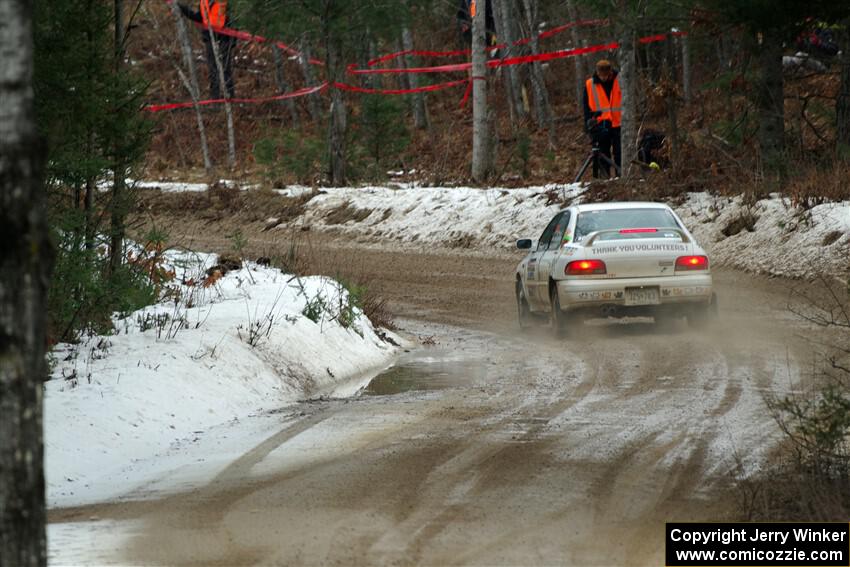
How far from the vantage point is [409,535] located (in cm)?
599

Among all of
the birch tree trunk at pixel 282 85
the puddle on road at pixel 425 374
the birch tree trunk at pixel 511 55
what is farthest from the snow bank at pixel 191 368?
the birch tree trunk at pixel 282 85

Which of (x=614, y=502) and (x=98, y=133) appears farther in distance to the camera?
(x=98, y=133)

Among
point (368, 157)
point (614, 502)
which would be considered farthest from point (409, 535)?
point (368, 157)

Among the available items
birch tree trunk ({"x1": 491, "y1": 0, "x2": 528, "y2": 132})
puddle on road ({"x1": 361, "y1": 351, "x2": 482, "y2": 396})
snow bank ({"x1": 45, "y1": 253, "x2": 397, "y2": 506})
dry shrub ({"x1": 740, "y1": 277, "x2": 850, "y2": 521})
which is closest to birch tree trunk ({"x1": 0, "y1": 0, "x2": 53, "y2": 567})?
snow bank ({"x1": 45, "y1": 253, "x2": 397, "y2": 506})

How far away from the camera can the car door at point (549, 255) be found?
14.9 m

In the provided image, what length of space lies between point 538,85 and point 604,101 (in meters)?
13.7

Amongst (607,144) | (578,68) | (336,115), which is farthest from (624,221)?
(578,68)

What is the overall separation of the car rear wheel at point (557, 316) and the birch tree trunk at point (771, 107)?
865 cm

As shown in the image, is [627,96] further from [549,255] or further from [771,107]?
[549,255]

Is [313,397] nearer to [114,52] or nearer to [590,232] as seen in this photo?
[114,52]

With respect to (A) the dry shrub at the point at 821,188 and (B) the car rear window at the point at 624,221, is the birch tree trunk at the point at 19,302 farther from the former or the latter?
(A) the dry shrub at the point at 821,188

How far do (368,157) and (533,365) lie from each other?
2397 cm

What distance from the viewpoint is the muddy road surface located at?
5895 millimetres

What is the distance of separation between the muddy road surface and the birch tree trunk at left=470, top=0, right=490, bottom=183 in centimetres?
1573
